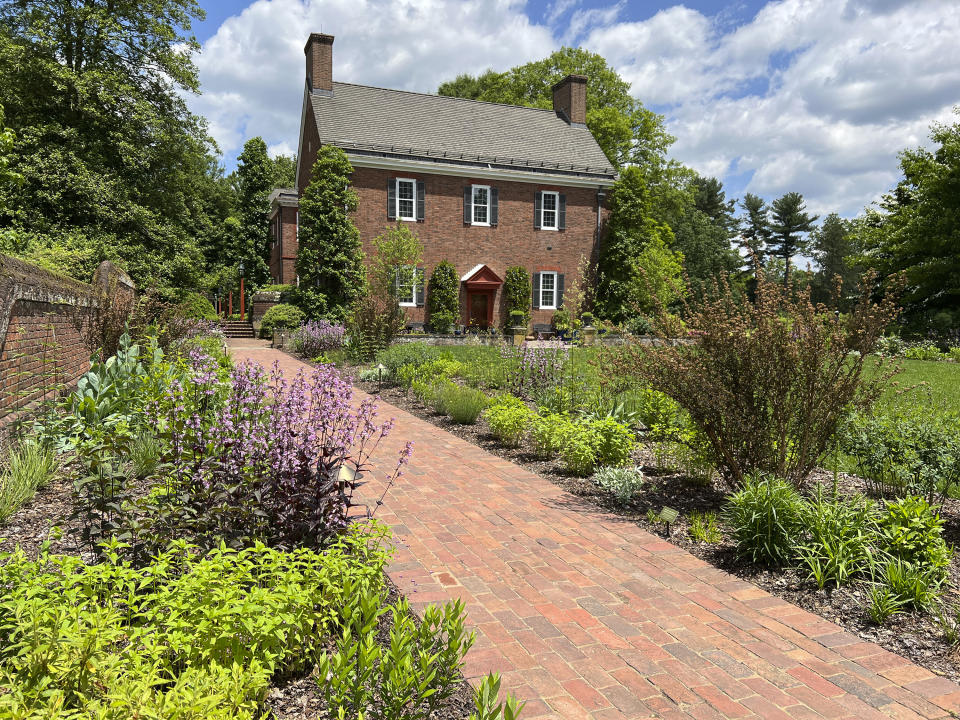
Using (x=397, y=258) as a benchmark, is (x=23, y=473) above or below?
below

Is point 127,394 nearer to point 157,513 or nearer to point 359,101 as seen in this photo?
point 157,513

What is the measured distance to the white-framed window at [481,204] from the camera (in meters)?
27.5

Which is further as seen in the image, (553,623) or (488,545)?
(488,545)

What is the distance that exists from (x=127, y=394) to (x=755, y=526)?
18.3 feet

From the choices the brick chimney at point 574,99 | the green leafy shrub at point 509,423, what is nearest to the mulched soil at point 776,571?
the green leafy shrub at point 509,423

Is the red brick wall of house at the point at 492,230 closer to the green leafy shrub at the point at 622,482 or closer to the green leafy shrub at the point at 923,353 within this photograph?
the green leafy shrub at the point at 923,353

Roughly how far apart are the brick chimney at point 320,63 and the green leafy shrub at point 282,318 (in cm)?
1036

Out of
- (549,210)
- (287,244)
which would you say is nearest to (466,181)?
(549,210)

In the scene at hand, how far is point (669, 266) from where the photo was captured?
34.4 m

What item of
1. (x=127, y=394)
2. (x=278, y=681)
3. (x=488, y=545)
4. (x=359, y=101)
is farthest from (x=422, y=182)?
(x=278, y=681)

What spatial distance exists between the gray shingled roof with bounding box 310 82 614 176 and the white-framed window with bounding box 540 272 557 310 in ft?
15.7

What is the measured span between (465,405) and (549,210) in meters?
21.5

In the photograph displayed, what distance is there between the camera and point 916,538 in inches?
160

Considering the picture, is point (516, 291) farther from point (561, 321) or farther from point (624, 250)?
point (624, 250)
